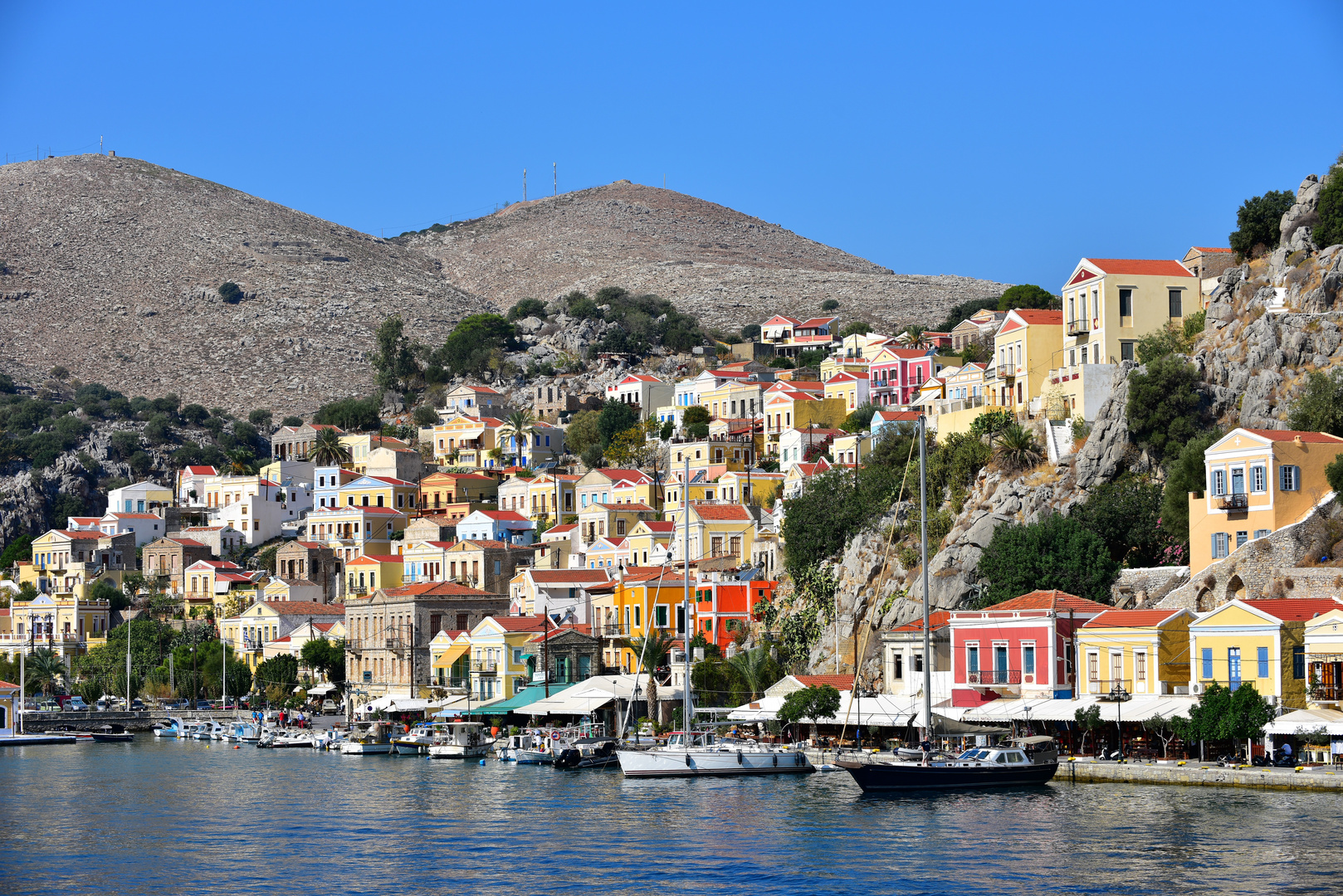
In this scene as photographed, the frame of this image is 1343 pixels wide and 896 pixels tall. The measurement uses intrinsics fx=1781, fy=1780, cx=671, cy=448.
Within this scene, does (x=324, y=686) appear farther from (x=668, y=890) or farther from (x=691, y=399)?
(x=668, y=890)

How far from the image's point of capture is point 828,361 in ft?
489

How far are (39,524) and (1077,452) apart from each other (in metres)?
113

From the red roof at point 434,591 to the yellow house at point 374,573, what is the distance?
11.0 metres

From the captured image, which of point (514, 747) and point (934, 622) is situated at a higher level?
point (934, 622)

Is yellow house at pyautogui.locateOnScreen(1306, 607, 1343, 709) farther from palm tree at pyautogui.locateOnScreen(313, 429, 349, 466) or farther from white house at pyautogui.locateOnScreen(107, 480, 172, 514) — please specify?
white house at pyautogui.locateOnScreen(107, 480, 172, 514)

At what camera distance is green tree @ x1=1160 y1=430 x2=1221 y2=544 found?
6938 cm

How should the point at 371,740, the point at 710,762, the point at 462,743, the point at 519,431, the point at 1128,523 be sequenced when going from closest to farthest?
1. the point at 710,762
2. the point at 1128,523
3. the point at 462,743
4. the point at 371,740
5. the point at 519,431

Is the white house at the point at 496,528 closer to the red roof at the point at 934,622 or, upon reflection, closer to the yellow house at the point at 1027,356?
the yellow house at the point at 1027,356

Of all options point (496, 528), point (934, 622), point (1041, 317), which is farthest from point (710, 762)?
point (496, 528)

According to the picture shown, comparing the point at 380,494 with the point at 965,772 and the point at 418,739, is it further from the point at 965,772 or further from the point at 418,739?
the point at 965,772

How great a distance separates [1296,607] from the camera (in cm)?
5797

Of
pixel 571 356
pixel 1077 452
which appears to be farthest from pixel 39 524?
pixel 1077 452

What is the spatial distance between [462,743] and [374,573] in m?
39.9

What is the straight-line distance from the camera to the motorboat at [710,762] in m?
65.2
